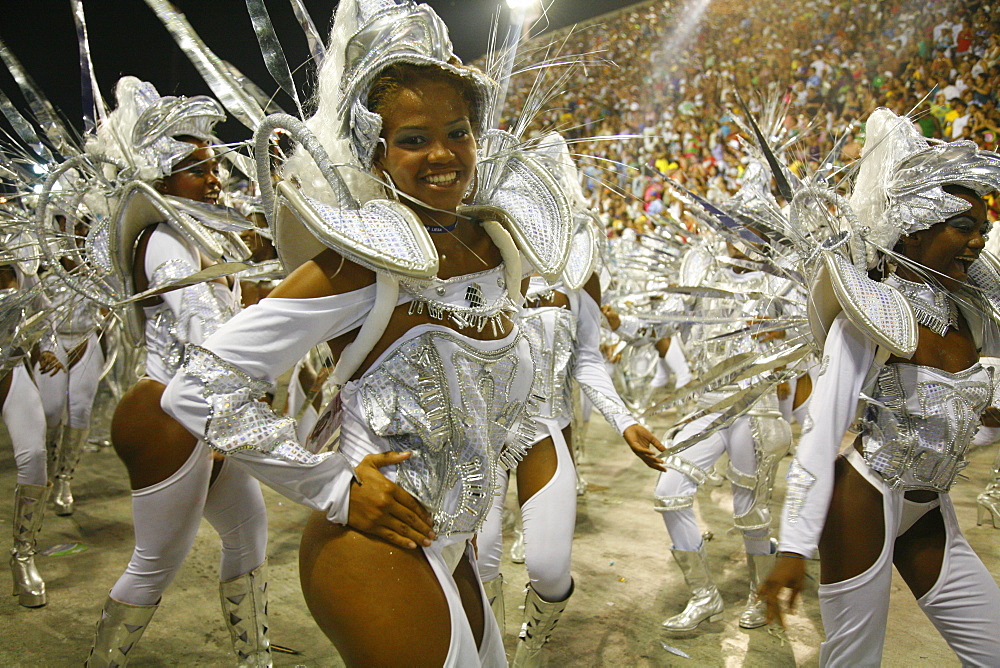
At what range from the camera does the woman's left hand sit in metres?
2.53

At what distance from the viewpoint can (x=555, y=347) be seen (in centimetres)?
317

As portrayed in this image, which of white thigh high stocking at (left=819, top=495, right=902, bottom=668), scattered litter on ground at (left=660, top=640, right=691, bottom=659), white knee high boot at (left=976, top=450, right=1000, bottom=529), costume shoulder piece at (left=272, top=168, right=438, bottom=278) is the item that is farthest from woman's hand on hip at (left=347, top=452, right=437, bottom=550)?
white knee high boot at (left=976, top=450, right=1000, bottom=529)

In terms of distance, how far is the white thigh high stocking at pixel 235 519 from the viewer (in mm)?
2746

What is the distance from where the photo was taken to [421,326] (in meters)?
1.63

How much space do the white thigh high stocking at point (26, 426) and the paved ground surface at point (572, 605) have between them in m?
0.60

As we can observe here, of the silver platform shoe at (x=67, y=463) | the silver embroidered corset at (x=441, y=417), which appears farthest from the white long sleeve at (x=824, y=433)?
the silver platform shoe at (x=67, y=463)

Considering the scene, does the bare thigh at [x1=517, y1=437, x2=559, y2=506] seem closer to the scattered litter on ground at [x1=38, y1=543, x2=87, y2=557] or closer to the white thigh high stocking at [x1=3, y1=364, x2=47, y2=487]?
the white thigh high stocking at [x1=3, y1=364, x2=47, y2=487]

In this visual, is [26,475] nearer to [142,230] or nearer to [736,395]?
[142,230]

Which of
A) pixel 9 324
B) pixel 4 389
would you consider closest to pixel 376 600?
pixel 9 324

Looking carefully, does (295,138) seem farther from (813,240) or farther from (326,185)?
(813,240)

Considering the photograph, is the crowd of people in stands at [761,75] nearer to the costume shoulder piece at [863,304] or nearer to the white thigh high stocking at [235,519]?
the costume shoulder piece at [863,304]

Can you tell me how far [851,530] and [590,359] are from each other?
133cm

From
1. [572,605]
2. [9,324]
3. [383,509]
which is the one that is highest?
[383,509]

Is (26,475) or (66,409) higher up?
(26,475)
